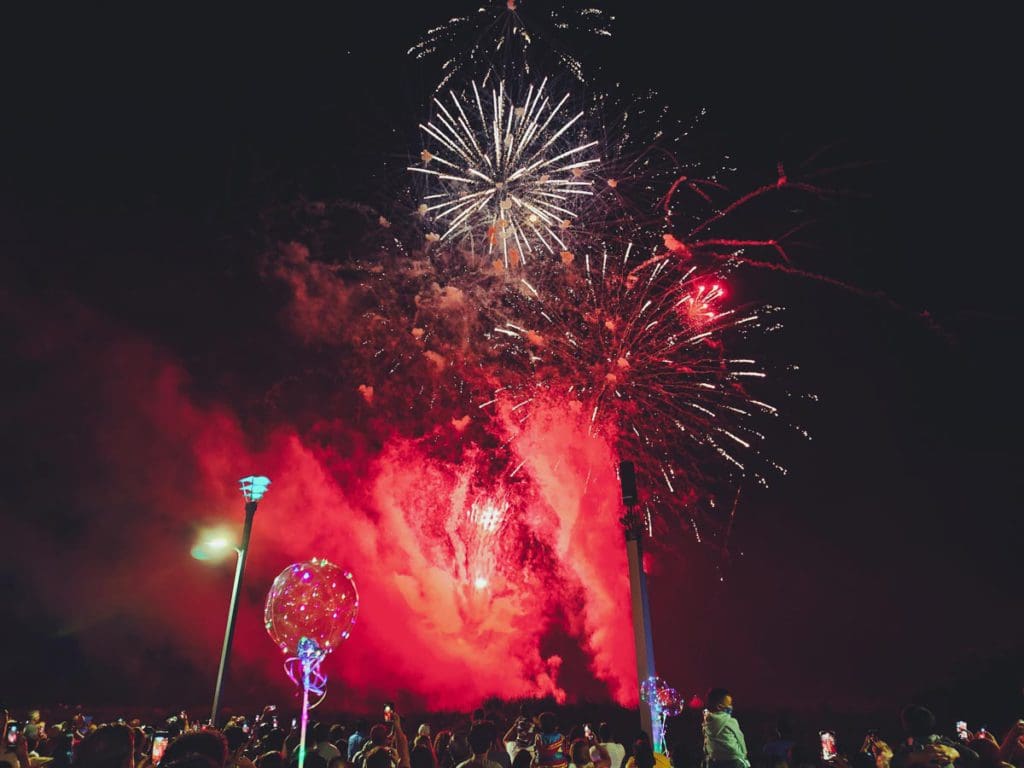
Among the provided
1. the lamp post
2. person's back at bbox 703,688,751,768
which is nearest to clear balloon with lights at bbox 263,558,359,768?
the lamp post

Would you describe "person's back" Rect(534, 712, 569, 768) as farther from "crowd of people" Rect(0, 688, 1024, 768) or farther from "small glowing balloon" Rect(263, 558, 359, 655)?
"small glowing balloon" Rect(263, 558, 359, 655)

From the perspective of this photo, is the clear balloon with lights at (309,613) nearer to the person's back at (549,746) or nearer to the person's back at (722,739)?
the person's back at (549,746)

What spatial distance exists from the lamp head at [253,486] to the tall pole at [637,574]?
10710 mm

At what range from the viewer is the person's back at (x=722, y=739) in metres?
7.54

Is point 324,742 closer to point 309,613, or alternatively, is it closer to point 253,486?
point 309,613

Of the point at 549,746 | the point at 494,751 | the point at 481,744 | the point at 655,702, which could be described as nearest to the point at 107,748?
the point at 481,744

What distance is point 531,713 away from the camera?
41.4 metres

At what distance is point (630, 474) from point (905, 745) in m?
13.5

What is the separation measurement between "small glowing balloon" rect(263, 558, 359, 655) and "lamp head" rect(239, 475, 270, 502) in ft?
9.97

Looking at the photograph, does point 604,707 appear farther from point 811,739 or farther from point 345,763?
point 345,763

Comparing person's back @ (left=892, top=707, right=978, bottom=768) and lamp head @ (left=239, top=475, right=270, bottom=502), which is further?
lamp head @ (left=239, top=475, right=270, bottom=502)

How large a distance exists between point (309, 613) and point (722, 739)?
573 cm

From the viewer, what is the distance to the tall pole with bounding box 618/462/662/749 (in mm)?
18141

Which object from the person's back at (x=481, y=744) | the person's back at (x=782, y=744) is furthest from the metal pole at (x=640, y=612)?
the person's back at (x=481, y=744)
